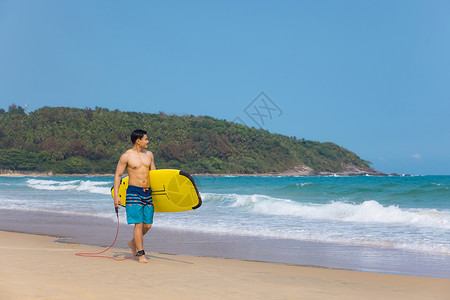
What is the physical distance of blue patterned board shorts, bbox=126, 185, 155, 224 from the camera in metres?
5.71

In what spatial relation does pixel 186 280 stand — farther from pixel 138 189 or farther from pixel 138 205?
pixel 138 189

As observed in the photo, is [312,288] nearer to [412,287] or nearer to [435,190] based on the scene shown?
[412,287]

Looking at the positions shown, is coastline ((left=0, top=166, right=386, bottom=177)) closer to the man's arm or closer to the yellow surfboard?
the yellow surfboard

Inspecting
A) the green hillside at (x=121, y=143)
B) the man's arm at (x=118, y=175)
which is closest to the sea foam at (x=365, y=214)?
the man's arm at (x=118, y=175)

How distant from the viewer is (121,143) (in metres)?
117

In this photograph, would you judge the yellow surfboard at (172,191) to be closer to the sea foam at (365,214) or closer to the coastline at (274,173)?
the sea foam at (365,214)

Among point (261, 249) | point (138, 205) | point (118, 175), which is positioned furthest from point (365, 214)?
point (118, 175)

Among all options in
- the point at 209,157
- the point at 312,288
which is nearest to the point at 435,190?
the point at 312,288

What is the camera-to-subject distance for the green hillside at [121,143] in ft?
358

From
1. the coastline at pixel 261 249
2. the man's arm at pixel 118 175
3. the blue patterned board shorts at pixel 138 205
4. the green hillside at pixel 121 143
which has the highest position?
the green hillside at pixel 121 143

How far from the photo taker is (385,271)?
5.71 meters

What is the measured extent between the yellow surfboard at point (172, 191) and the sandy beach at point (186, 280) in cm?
68

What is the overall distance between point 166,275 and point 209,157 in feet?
343

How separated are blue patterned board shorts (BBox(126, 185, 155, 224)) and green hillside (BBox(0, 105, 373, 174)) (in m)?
98.2
